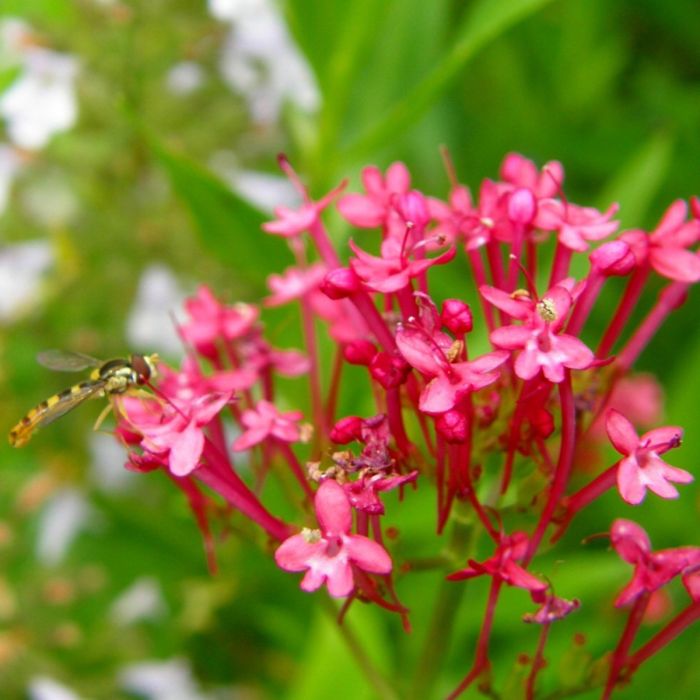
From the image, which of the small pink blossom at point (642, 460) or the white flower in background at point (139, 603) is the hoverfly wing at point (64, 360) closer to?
the small pink blossom at point (642, 460)

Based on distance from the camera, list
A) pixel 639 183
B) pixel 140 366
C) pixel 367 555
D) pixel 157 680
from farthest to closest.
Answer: pixel 157 680 → pixel 639 183 → pixel 140 366 → pixel 367 555

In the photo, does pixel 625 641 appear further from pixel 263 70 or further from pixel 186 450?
pixel 263 70

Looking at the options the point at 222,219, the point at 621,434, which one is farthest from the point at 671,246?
the point at 222,219

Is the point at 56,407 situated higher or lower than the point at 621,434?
lower

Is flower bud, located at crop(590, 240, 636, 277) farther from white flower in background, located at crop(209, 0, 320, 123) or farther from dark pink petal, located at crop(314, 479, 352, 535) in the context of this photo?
white flower in background, located at crop(209, 0, 320, 123)

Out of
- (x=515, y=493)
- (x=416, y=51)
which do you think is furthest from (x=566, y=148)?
(x=515, y=493)

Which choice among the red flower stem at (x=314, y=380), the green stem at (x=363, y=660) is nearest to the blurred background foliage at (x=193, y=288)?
the red flower stem at (x=314, y=380)
